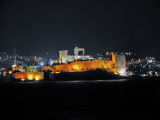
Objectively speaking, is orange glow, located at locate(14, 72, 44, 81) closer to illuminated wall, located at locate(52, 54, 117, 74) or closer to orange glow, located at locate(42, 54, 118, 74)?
orange glow, located at locate(42, 54, 118, 74)

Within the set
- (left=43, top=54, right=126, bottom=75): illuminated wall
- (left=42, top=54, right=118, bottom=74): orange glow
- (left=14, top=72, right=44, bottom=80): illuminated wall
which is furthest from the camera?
(left=14, top=72, right=44, bottom=80): illuminated wall

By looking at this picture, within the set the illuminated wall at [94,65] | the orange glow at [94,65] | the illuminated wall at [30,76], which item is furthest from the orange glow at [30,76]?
the illuminated wall at [94,65]

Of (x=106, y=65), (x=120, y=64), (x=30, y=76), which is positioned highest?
(x=120, y=64)

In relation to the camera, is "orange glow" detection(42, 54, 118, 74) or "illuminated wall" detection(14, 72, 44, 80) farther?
"illuminated wall" detection(14, 72, 44, 80)

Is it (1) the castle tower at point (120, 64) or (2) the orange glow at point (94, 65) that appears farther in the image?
(2) the orange glow at point (94, 65)

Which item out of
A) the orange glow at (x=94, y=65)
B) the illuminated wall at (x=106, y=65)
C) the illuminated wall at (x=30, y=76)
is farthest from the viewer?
the illuminated wall at (x=30, y=76)

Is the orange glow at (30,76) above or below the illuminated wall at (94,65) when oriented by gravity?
below

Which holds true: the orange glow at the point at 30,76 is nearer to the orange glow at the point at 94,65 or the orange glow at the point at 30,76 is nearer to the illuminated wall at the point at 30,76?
the illuminated wall at the point at 30,76

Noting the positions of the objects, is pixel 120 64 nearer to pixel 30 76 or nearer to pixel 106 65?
pixel 106 65

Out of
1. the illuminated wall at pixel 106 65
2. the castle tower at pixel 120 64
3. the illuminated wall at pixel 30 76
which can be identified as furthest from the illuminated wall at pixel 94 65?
the illuminated wall at pixel 30 76

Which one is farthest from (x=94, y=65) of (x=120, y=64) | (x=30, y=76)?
(x=30, y=76)

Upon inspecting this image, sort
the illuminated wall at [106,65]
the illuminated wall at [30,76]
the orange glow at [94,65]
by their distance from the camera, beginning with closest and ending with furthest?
the illuminated wall at [106,65] < the orange glow at [94,65] < the illuminated wall at [30,76]

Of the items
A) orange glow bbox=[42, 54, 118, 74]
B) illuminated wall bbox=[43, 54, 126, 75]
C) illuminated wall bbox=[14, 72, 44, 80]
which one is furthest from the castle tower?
illuminated wall bbox=[14, 72, 44, 80]

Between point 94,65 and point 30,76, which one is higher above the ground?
point 94,65
